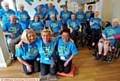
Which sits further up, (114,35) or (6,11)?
(6,11)

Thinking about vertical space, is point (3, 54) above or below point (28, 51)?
below

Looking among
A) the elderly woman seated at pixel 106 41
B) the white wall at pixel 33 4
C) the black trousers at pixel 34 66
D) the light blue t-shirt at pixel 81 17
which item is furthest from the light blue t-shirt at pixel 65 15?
the black trousers at pixel 34 66

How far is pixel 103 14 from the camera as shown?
16.9 ft

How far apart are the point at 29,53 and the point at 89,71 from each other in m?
1.16

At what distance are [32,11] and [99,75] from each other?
2.73m

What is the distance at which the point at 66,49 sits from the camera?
10.7ft

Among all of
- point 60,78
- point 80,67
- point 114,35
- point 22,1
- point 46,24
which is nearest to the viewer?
point 60,78

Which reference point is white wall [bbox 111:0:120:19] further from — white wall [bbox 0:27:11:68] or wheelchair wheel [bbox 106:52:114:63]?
white wall [bbox 0:27:11:68]

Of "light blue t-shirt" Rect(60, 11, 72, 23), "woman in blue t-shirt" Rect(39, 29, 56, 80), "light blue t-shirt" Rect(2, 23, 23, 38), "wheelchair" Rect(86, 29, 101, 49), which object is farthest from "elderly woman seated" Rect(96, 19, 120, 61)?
"light blue t-shirt" Rect(2, 23, 23, 38)

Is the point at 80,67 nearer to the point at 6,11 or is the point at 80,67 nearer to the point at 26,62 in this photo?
the point at 26,62

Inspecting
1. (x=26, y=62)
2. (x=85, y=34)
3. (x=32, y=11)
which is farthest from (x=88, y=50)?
(x=32, y=11)

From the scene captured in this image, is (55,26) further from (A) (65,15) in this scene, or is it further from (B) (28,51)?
(B) (28,51)

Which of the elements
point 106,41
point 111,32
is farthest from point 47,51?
point 111,32

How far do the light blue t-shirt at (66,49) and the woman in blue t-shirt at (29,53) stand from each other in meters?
0.42
